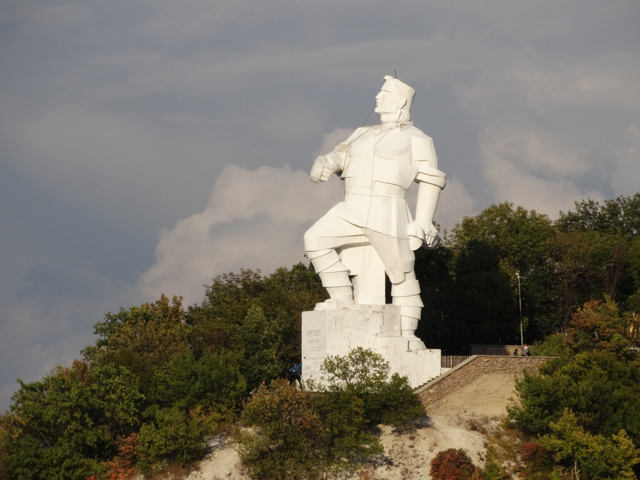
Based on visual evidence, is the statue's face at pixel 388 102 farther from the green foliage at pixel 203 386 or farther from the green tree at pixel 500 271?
the green tree at pixel 500 271

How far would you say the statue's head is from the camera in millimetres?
43344

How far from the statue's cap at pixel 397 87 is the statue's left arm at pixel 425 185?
4.99ft

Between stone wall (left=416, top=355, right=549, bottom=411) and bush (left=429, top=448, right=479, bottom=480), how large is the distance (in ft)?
8.35

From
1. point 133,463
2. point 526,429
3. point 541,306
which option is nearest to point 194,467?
point 133,463

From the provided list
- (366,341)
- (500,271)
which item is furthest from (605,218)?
(366,341)

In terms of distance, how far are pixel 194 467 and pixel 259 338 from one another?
8408 millimetres

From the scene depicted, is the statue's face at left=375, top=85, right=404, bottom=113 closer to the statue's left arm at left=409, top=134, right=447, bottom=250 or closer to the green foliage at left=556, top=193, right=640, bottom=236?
the statue's left arm at left=409, top=134, right=447, bottom=250

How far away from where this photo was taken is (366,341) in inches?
1644

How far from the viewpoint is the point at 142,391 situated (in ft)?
141

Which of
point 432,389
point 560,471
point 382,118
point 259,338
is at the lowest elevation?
point 560,471

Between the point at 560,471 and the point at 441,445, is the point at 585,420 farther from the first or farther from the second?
the point at 441,445

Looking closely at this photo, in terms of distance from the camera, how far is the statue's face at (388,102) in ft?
142

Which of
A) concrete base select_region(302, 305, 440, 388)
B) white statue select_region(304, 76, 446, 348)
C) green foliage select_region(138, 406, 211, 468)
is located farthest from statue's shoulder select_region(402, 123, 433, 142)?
green foliage select_region(138, 406, 211, 468)

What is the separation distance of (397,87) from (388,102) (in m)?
0.55
